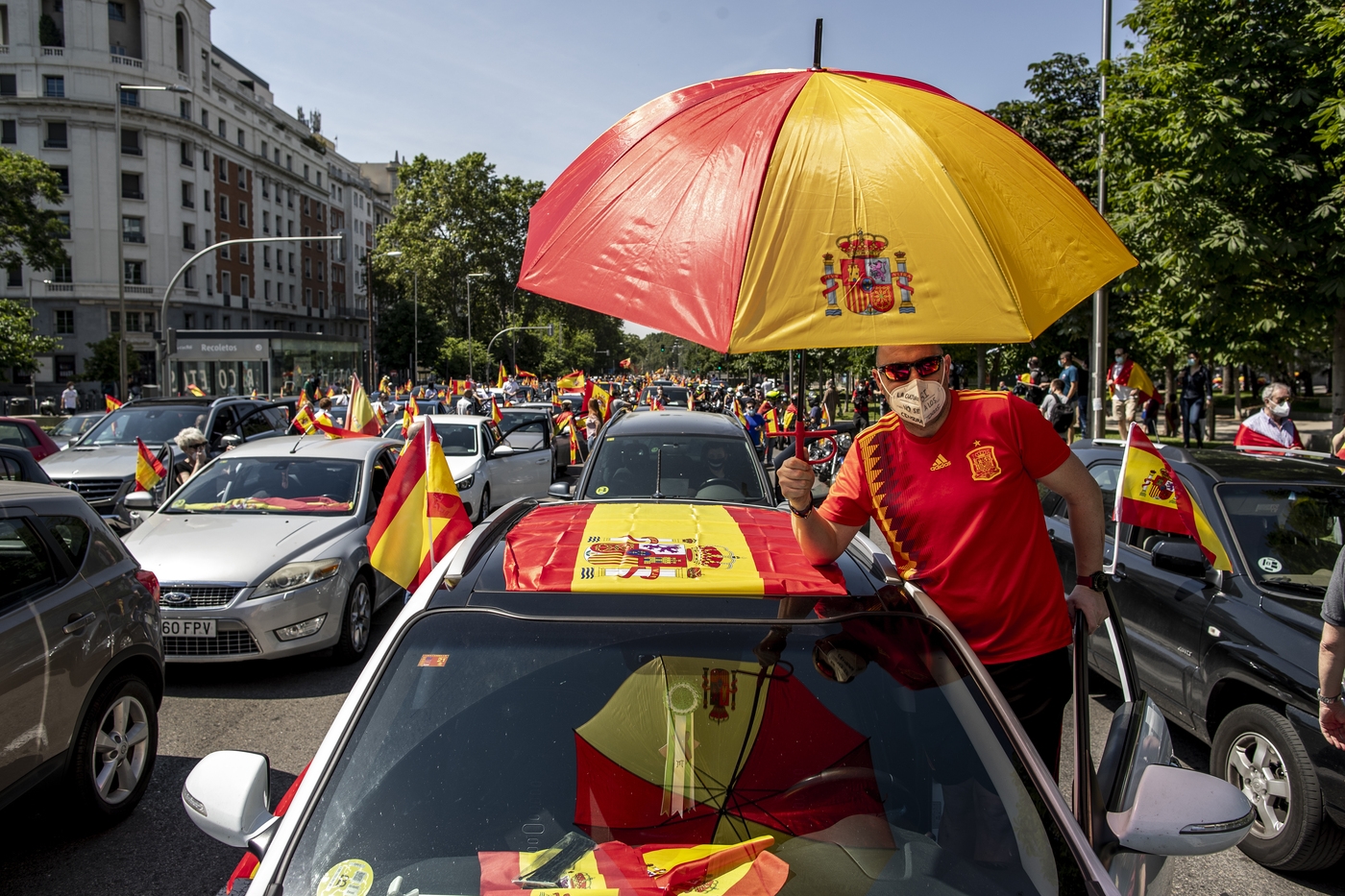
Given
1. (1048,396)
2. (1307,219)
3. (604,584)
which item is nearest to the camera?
(604,584)

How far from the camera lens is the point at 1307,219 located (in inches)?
455

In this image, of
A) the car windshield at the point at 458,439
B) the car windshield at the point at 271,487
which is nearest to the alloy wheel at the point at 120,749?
the car windshield at the point at 271,487

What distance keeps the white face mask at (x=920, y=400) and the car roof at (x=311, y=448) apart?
6.75 metres

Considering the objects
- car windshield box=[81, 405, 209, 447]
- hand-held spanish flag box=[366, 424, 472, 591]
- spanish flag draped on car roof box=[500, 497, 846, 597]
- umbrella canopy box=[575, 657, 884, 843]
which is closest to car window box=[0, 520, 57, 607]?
hand-held spanish flag box=[366, 424, 472, 591]

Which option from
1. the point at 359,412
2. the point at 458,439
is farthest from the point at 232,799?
the point at 458,439

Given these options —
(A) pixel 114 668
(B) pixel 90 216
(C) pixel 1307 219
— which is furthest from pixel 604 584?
(B) pixel 90 216

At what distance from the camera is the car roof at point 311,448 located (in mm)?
8695

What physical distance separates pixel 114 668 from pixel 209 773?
3011mm

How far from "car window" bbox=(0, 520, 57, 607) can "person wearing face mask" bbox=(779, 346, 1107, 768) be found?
137 inches

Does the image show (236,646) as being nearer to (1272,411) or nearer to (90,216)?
(1272,411)

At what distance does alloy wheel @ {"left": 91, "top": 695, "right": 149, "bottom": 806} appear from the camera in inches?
179

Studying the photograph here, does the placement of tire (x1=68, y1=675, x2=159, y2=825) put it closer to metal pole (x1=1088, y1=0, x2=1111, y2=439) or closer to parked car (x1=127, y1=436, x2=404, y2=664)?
parked car (x1=127, y1=436, x2=404, y2=664)

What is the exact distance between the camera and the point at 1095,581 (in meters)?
2.96

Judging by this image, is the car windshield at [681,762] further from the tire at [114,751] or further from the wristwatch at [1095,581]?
the tire at [114,751]
